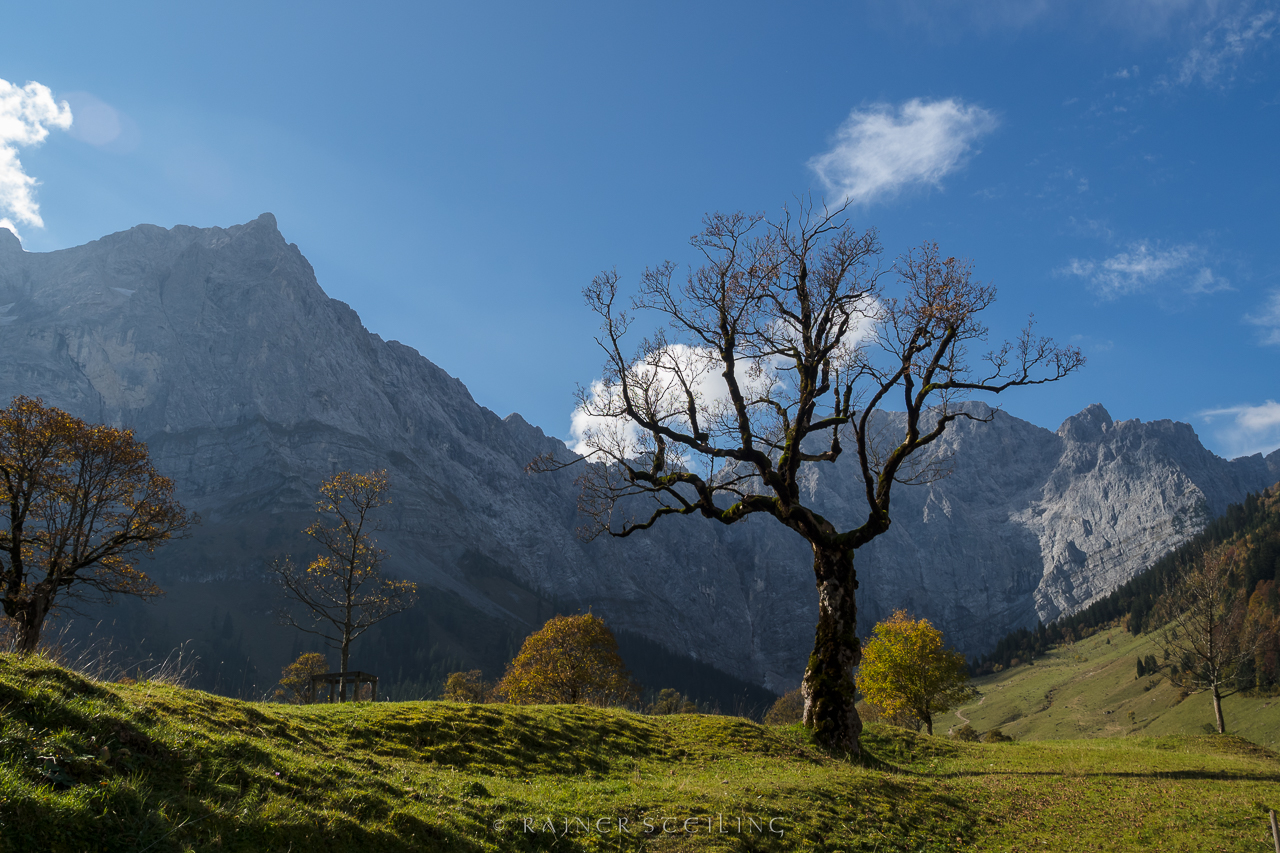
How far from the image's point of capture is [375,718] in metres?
15.1

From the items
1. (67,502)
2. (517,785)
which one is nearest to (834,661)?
(517,785)

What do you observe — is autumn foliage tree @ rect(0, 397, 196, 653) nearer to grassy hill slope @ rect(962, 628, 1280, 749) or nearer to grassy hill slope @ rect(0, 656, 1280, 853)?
grassy hill slope @ rect(0, 656, 1280, 853)

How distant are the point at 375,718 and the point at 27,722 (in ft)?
29.1

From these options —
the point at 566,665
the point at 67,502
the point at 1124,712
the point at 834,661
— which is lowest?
the point at 1124,712

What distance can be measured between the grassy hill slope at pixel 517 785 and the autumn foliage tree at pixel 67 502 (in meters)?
20.4

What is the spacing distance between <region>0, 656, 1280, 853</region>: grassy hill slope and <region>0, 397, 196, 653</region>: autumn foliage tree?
20387 millimetres

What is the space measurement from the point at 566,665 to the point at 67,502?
3936cm

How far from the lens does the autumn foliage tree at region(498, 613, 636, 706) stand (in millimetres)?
59219

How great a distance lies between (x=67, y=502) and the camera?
3012 centimetres

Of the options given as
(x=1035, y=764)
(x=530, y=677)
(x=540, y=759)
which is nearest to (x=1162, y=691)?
(x=530, y=677)

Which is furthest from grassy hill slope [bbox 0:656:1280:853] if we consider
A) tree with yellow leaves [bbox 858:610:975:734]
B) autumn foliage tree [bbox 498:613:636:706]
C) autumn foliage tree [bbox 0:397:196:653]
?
autumn foliage tree [bbox 498:613:636:706]

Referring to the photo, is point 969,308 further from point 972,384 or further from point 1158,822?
point 1158,822

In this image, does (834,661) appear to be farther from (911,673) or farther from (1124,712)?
(1124,712)

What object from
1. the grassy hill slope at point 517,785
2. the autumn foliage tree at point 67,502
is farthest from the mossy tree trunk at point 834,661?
the autumn foliage tree at point 67,502
